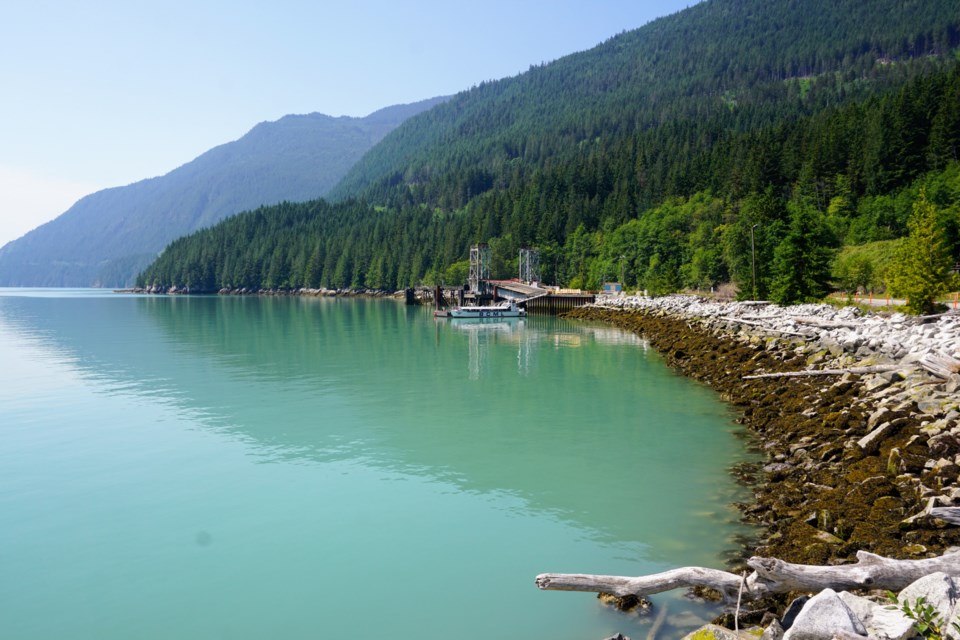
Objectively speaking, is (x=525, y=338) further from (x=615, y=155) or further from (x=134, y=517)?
(x=615, y=155)

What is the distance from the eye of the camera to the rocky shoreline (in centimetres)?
1232

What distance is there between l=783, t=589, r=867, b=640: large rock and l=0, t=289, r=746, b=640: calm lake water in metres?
3.32

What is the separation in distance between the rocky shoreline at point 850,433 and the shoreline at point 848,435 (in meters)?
0.03

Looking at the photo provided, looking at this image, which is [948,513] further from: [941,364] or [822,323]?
[822,323]

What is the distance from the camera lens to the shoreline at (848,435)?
12.3m

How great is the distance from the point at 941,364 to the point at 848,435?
4.54 metres

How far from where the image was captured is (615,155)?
602 feet

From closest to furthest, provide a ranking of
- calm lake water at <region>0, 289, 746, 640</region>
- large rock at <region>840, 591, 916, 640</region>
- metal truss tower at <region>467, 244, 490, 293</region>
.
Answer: large rock at <region>840, 591, 916, 640</region> < calm lake water at <region>0, 289, 746, 640</region> < metal truss tower at <region>467, 244, 490, 293</region>

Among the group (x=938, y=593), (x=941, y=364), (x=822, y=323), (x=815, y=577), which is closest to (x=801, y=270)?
(x=822, y=323)

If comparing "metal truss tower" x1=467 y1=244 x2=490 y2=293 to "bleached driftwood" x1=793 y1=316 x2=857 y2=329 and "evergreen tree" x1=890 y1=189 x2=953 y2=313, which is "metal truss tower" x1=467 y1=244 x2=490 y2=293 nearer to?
"evergreen tree" x1=890 y1=189 x2=953 y2=313

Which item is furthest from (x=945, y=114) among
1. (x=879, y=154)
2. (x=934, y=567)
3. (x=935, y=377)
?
(x=934, y=567)

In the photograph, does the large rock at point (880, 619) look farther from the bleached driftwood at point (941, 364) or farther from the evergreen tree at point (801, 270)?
the evergreen tree at point (801, 270)

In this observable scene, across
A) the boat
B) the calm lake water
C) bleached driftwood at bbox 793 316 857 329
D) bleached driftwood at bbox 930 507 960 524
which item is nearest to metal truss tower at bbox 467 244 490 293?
the boat

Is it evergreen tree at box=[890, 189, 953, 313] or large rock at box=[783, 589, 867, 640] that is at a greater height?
evergreen tree at box=[890, 189, 953, 313]
